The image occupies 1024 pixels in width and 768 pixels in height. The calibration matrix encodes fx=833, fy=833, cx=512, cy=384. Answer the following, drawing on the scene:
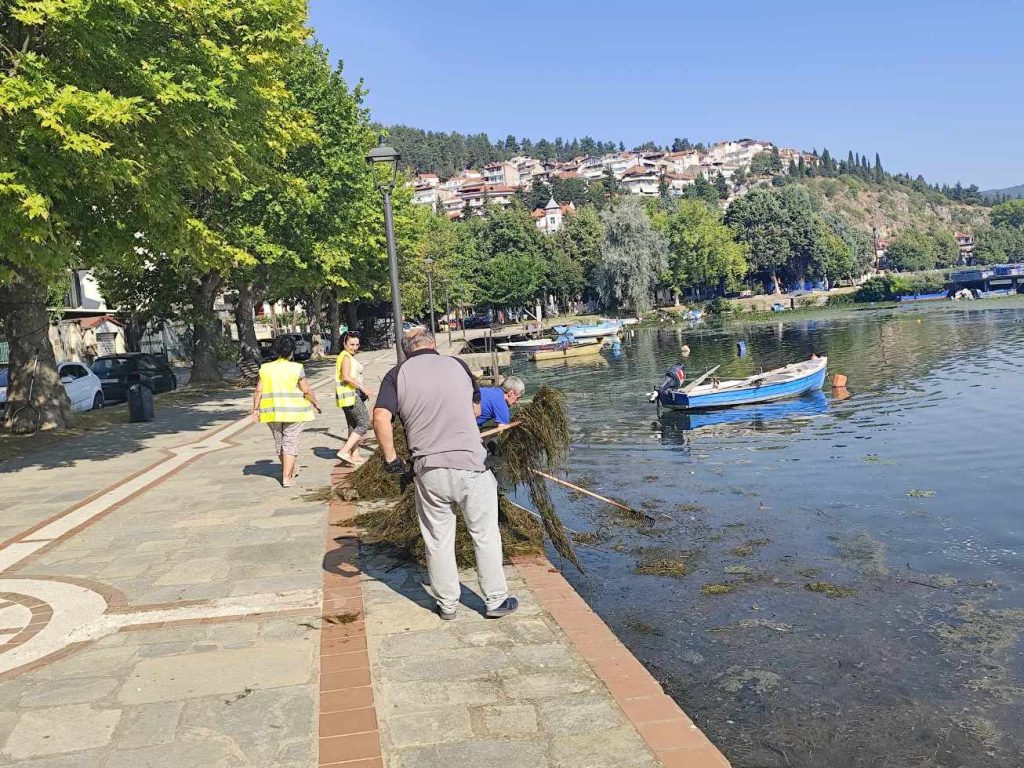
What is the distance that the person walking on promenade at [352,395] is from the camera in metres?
12.4

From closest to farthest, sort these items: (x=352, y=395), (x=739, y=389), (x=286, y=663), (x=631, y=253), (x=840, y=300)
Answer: (x=286, y=663), (x=352, y=395), (x=739, y=389), (x=631, y=253), (x=840, y=300)

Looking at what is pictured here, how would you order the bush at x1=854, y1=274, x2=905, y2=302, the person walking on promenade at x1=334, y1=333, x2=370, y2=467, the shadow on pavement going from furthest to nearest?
the bush at x1=854, y1=274, x2=905, y2=302 < the shadow on pavement < the person walking on promenade at x1=334, y1=333, x2=370, y2=467

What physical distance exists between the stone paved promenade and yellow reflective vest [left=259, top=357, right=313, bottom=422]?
1.95 meters

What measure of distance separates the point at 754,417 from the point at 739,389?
173cm

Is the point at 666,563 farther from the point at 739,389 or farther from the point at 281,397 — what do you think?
the point at 739,389

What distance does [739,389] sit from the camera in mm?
25656

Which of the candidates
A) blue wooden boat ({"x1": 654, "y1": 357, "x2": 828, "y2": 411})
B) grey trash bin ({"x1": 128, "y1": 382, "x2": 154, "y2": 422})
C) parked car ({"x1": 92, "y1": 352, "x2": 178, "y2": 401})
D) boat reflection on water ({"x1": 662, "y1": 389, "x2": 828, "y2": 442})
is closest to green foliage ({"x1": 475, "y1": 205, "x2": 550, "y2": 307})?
parked car ({"x1": 92, "y1": 352, "x2": 178, "y2": 401})

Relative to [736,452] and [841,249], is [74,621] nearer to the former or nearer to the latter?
[736,452]

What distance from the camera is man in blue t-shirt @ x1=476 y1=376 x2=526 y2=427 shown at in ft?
27.0

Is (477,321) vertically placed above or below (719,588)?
above

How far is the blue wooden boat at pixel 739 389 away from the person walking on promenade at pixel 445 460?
19.5 m

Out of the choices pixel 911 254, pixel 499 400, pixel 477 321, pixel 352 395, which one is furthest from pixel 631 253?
pixel 911 254

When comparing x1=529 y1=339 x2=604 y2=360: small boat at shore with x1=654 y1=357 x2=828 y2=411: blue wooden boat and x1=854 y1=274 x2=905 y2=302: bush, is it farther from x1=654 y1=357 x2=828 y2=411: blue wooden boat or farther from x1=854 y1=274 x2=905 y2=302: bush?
x1=854 y1=274 x2=905 y2=302: bush

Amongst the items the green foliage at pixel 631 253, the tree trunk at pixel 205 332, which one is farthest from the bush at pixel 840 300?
the tree trunk at pixel 205 332
